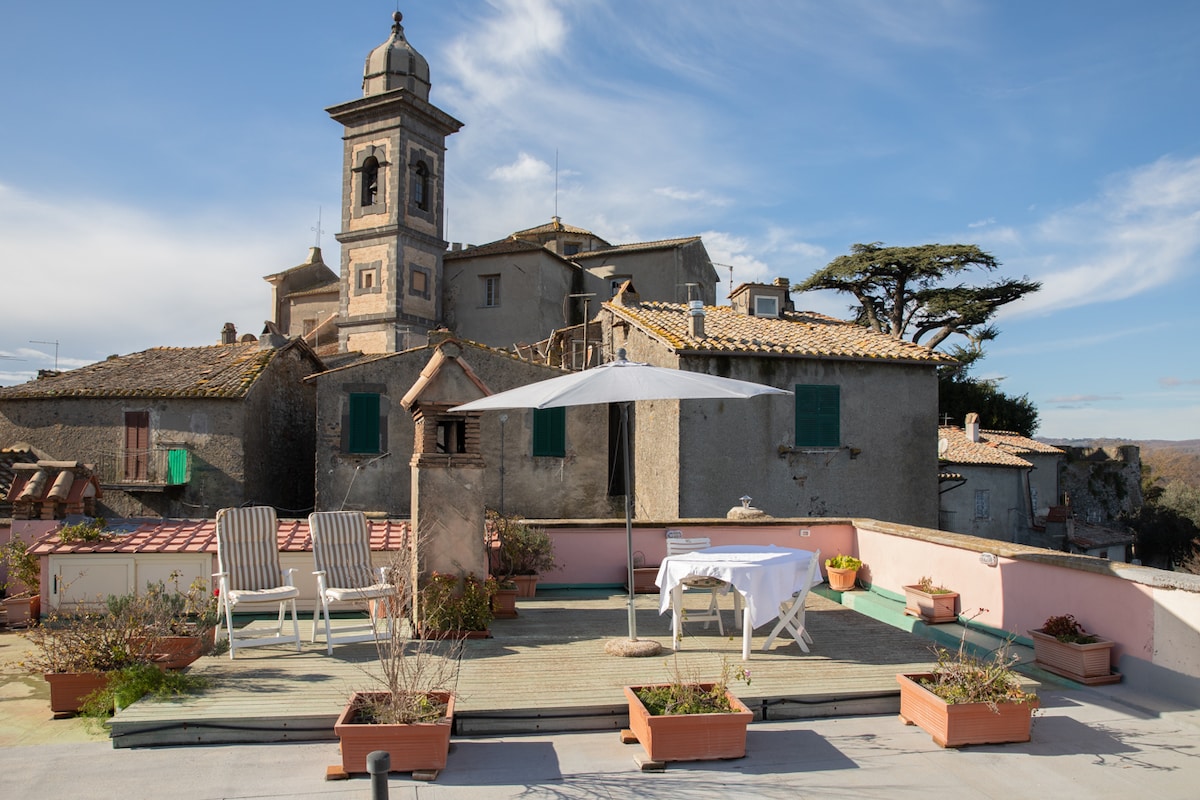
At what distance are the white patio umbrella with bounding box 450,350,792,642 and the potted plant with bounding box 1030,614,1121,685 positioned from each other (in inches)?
113

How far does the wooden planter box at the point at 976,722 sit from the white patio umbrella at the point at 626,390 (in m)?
2.35

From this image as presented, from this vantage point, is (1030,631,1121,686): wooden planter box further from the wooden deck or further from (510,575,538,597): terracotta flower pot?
(510,575,538,597): terracotta flower pot

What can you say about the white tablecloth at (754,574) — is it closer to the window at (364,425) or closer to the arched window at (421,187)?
the window at (364,425)

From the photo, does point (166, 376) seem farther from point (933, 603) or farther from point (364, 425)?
point (933, 603)

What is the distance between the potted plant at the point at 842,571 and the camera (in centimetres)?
993

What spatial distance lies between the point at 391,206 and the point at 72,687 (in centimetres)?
2673

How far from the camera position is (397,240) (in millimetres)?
30547

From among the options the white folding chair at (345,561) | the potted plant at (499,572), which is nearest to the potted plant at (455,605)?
the white folding chair at (345,561)

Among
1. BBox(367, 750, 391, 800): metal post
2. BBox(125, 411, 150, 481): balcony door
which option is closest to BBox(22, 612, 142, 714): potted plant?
BBox(367, 750, 391, 800): metal post

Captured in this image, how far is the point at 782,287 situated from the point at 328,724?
49.2ft

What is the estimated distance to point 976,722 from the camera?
16.4ft

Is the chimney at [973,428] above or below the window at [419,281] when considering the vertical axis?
below

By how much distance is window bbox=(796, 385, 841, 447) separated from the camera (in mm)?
15109

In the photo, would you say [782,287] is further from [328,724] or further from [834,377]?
[328,724]
